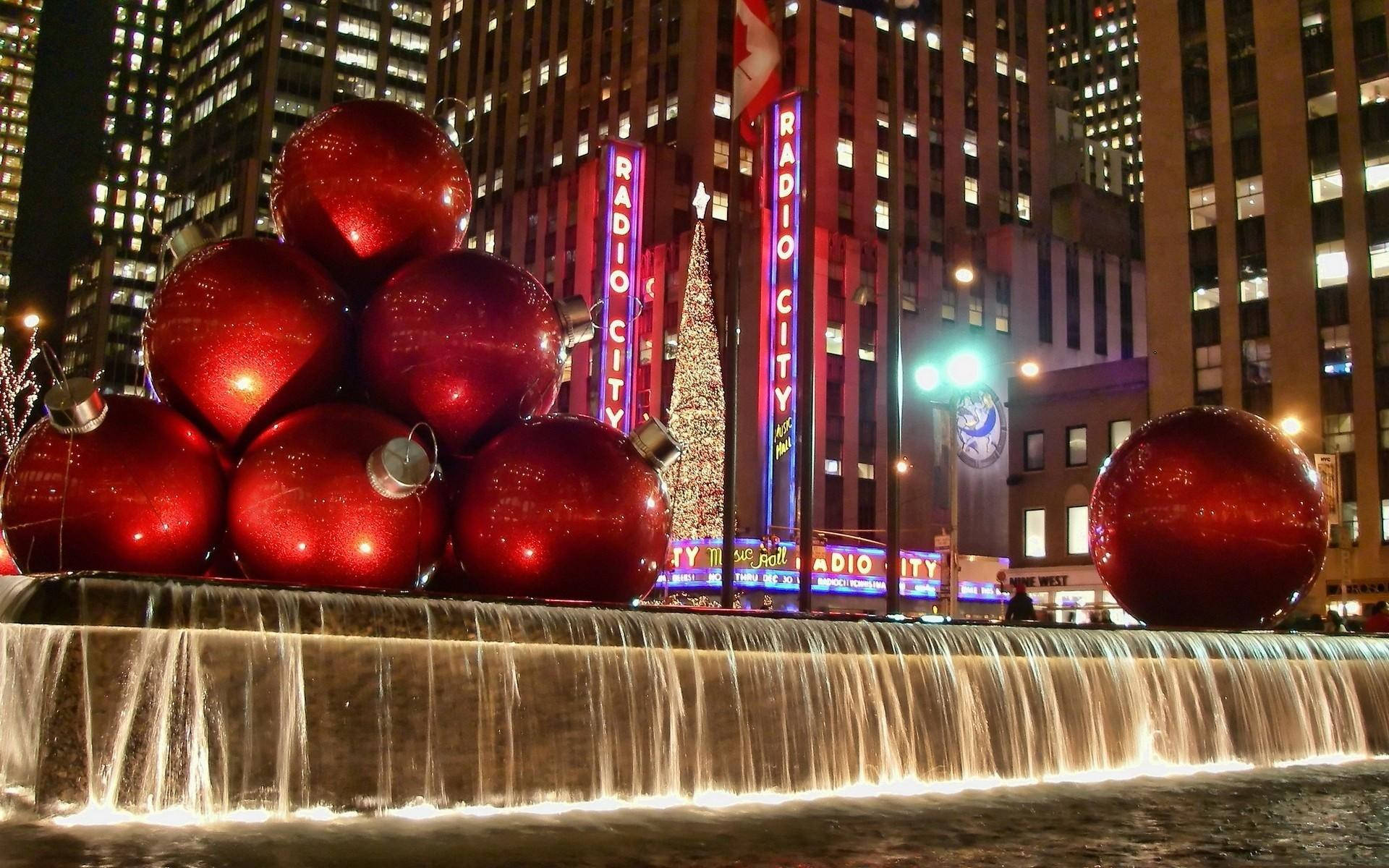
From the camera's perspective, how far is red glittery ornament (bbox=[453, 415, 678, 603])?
8.38 metres

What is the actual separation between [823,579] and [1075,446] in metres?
14.1

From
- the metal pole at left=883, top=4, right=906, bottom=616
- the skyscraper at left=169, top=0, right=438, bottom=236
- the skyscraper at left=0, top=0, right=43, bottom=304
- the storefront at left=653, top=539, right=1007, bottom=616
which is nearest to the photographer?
the metal pole at left=883, top=4, right=906, bottom=616

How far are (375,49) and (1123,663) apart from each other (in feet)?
442

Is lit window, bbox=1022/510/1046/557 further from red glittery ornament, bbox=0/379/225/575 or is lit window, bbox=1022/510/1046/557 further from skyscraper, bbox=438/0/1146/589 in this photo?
red glittery ornament, bbox=0/379/225/575

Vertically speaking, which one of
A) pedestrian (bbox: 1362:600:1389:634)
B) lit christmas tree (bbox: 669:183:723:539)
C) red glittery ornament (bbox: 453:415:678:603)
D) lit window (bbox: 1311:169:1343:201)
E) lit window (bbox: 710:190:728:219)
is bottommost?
pedestrian (bbox: 1362:600:1389:634)

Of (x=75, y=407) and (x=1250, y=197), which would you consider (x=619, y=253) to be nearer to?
(x=1250, y=197)

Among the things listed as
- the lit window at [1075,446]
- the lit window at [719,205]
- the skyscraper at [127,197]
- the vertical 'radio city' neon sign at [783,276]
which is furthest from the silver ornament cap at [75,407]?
the skyscraper at [127,197]

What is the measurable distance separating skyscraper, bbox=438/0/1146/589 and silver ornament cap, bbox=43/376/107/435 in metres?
39.1

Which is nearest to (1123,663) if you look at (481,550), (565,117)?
(481,550)

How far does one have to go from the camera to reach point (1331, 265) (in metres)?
48.5

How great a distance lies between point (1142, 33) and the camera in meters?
56.9

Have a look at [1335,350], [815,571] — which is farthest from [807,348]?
[1335,350]

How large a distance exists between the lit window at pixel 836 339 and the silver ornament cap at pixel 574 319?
Answer: 50.4 meters

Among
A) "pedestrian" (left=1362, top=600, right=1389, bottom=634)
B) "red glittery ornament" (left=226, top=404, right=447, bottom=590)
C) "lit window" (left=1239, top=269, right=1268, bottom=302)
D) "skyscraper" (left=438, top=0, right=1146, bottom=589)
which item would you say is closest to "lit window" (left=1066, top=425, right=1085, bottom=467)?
"skyscraper" (left=438, top=0, right=1146, bottom=589)
